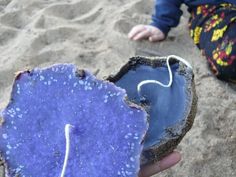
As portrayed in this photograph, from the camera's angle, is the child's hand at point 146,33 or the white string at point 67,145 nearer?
the white string at point 67,145

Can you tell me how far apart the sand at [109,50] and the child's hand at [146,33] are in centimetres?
2

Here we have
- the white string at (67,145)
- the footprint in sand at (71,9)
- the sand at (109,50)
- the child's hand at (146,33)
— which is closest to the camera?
the white string at (67,145)

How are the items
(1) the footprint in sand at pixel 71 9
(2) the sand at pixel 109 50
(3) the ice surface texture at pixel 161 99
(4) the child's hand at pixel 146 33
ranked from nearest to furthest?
(3) the ice surface texture at pixel 161 99 < (2) the sand at pixel 109 50 < (4) the child's hand at pixel 146 33 < (1) the footprint in sand at pixel 71 9

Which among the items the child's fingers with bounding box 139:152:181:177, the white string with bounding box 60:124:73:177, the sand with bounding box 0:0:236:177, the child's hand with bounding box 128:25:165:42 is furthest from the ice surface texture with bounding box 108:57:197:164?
the child's hand with bounding box 128:25:165:42

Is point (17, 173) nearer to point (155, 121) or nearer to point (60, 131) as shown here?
point (60, 131)

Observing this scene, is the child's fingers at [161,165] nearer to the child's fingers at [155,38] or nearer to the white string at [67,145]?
the white string at [67,145]

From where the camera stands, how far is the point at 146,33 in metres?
1.61

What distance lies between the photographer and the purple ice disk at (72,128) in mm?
775

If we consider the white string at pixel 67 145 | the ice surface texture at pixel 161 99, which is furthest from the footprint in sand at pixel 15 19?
the white string at pixel 67 145

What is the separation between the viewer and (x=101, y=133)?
793 millimetres

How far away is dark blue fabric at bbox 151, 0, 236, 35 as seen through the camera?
1604mm

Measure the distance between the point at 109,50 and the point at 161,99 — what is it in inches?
25.2

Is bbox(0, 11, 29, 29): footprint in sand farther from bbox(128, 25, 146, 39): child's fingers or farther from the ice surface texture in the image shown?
the ice surface texture

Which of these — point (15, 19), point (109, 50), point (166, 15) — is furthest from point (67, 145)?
point (15, 19)
